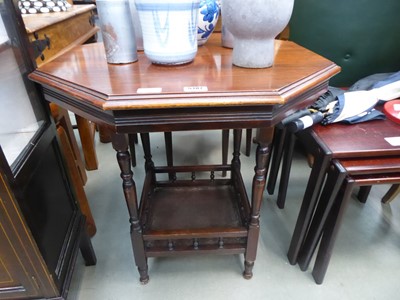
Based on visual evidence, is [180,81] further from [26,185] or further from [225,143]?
[225,143]

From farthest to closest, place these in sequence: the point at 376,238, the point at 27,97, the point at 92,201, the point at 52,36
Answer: the point at 92,201 < the point at 376,238 < the point at 52,36 < the point at 27,97

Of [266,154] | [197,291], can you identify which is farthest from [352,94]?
[197,291]

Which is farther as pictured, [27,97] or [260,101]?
[27,97]

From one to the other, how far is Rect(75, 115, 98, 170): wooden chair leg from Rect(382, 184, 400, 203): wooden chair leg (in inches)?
59.1

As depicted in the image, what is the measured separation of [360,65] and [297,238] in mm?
1072

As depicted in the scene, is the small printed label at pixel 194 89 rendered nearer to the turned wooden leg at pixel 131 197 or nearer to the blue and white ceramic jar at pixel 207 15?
the turned wooden leg at pixel 131 197

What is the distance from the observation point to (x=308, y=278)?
98cm

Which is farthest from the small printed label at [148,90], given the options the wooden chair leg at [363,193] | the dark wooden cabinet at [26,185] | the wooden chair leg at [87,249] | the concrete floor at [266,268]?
the wooden chair leg at [363,193]

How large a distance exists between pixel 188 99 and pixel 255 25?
0.22m

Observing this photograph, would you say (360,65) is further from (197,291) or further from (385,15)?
(197,291)

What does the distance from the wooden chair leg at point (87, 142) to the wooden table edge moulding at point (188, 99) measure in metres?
0.61

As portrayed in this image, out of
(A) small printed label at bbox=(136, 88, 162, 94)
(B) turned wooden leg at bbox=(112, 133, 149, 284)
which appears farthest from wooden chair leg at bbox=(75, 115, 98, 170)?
(A) small printed label at bbox=(136, 88, 162, 94)

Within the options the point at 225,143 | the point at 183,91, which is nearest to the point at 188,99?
the point at 183,91

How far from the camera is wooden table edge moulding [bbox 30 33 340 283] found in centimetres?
→ 52
